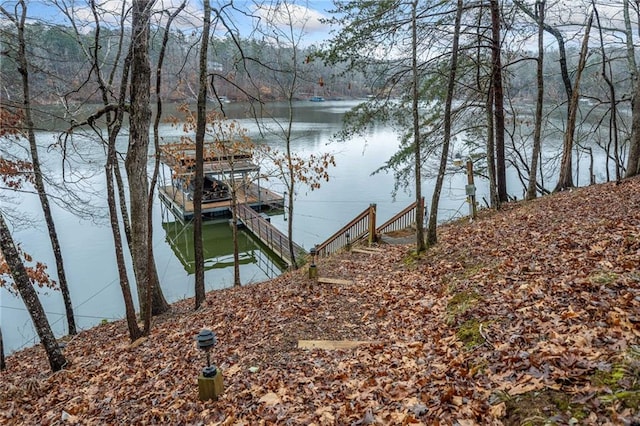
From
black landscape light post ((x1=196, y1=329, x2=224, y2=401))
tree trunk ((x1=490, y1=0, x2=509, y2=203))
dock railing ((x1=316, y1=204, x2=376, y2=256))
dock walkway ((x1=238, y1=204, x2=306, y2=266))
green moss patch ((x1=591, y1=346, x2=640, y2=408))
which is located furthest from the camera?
dock walkway ((x1=238, y1=204, x2=306, y2=266))

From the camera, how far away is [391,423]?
9.38 ft

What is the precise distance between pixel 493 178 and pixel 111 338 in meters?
9.08

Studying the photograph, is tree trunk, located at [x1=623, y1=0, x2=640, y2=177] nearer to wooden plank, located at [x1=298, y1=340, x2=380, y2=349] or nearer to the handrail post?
the handrail post

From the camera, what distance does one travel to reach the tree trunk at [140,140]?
5.79 meters

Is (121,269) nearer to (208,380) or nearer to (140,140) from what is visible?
(140,140)

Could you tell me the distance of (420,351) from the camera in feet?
13.1

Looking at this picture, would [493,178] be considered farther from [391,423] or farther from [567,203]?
[391,423]

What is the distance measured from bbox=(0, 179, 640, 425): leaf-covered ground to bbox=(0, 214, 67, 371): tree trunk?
1.01 feet

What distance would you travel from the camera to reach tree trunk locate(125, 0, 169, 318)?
19.0 feet

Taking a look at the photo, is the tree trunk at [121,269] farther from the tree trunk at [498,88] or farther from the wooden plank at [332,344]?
the tree trunk at [498,88]

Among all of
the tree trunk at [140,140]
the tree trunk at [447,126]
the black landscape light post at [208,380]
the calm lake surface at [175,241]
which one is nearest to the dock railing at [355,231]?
the calm lake surface at [175,241]

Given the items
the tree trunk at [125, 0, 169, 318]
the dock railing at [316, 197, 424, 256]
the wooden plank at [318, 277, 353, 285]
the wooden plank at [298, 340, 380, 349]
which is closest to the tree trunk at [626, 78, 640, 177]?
the dock railing at [316, 197, 424, 256]

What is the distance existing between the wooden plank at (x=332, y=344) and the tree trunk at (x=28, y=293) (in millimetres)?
3881

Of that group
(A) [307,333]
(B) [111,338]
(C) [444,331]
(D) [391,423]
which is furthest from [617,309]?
(B) [111,338]
